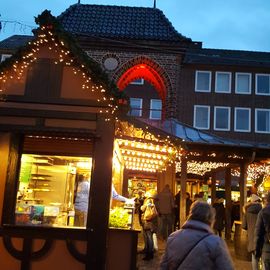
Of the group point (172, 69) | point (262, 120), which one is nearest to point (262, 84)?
point (262, 120)

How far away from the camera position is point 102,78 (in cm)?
818

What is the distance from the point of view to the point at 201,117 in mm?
32844

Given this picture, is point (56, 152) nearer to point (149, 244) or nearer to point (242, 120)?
point (149, 244)

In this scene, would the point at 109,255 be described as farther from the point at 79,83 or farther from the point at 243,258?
the point at 243,258

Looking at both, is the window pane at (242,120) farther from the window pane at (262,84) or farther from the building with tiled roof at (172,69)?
the window pane at (262,84)

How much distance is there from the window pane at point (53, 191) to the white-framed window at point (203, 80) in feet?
84.1

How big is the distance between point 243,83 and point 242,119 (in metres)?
2.71

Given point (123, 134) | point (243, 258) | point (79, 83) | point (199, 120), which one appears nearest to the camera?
point (79, 83)

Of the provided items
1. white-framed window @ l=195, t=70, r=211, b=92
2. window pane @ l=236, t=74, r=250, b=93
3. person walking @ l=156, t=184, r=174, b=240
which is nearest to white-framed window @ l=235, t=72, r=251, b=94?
window pane @ l=236, t=74, r=250, b=93

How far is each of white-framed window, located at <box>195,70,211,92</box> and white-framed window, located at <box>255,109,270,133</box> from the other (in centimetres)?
407

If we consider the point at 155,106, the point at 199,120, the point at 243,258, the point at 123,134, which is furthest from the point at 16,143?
the point at 155,106

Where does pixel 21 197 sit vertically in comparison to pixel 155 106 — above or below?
below

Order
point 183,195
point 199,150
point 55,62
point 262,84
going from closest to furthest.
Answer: point 55,62 → point 183,195 → point 199,150 → point 262,84

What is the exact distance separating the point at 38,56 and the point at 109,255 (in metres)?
3.97
